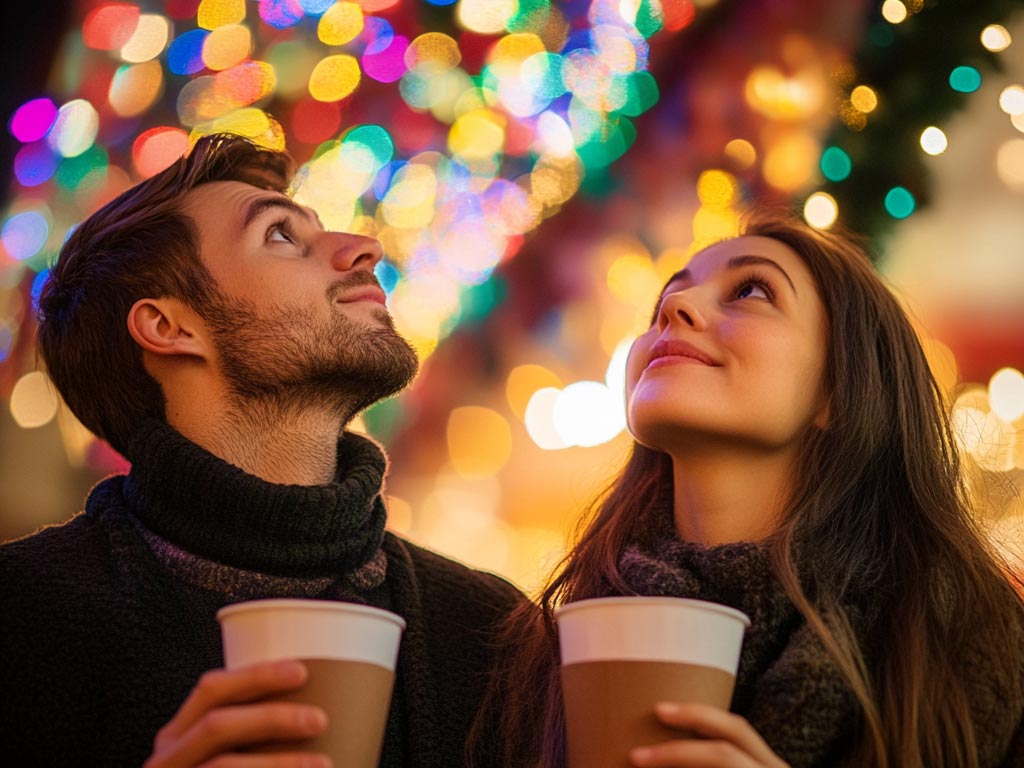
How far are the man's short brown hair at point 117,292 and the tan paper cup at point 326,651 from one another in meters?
1.14

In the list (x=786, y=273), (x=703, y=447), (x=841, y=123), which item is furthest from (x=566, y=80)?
(x=703, y=447)

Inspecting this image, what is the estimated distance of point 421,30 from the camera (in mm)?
3902

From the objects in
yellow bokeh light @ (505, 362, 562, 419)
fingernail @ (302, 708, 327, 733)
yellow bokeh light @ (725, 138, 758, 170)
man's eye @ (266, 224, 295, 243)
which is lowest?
fingernail @ (302, 708, 327, 733)

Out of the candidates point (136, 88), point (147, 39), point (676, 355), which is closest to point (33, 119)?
point (136, 88)

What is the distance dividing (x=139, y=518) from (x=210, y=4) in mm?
2099

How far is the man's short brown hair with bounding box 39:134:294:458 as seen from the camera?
228cm

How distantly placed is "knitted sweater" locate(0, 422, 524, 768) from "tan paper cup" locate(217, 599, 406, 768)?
63cm

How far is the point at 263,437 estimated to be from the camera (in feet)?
7.13

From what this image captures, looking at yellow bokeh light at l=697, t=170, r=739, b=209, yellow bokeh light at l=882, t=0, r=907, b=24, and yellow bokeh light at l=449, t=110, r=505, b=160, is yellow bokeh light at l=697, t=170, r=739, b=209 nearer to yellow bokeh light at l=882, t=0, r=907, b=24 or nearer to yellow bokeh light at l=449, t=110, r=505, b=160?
yellow bokeh light at l=449, t=110, r=505, b=160

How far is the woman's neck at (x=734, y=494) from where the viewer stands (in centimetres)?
189

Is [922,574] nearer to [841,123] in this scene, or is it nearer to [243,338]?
[243,338]

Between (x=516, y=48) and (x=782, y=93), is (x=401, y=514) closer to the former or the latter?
(x=516, y=48)

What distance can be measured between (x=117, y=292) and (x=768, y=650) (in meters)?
1.56

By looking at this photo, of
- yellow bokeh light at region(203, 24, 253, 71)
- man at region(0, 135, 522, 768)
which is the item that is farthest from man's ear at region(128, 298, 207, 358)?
yellow bokeh light at region(203, 24, 253, 71)
